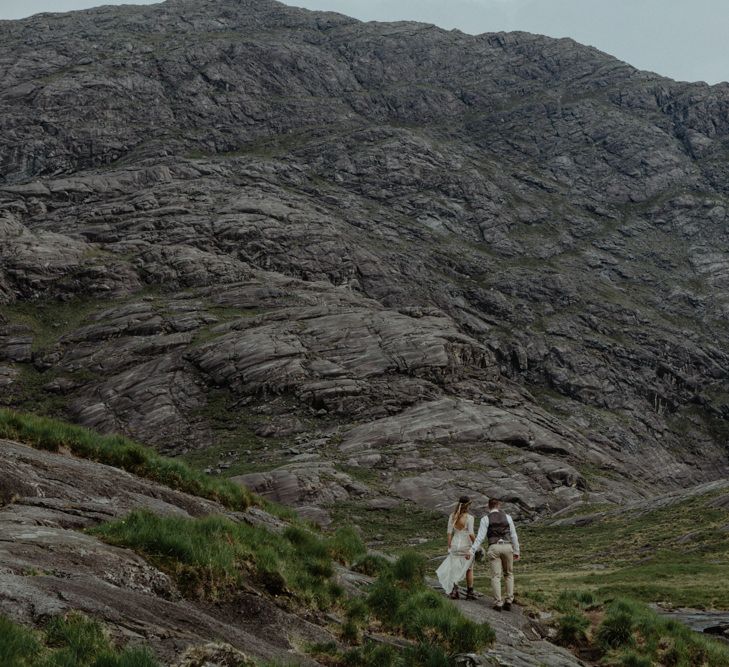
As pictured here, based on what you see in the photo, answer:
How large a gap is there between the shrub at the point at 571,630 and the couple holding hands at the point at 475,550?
1.43 metres

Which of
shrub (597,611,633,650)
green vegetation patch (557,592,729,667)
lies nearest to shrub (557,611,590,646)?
green vegetation patch (557,592,729,667)

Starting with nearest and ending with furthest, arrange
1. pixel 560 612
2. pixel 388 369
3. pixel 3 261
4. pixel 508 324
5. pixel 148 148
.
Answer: pixel 560 612, pixel 388 369, pixel 3 261, pixel 508 324, pixel 148 148

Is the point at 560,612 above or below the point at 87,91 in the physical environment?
below

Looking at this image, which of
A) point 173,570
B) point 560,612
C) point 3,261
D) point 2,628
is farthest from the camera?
point 3,261

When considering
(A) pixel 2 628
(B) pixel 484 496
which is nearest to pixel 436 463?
(B) pixel 484 496

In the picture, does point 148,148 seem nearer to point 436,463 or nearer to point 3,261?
point 3,261

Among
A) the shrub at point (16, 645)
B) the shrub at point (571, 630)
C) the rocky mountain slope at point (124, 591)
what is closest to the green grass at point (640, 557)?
the shrub at point (571, 630)

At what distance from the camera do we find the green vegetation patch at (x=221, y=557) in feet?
34.0

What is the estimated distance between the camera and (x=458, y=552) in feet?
55.1

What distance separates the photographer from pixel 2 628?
6.16 m

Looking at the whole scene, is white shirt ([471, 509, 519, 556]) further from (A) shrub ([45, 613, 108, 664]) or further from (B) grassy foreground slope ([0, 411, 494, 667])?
(A) shrub ([45, 613, 108, 664])

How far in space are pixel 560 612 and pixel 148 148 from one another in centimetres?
17666

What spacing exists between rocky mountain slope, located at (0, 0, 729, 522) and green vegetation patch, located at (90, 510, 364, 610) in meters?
51.3

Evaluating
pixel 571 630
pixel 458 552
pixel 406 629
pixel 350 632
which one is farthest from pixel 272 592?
pixel 571 630
